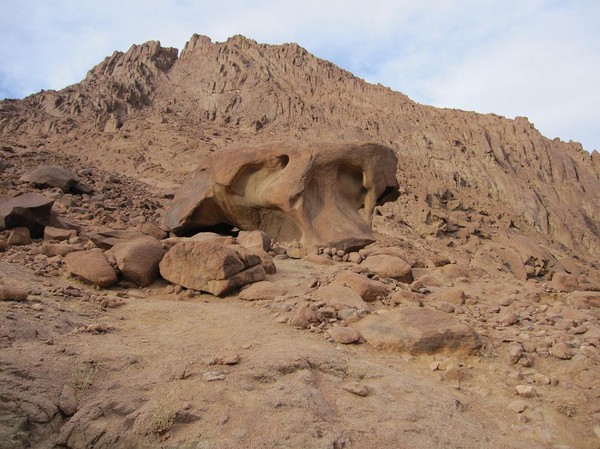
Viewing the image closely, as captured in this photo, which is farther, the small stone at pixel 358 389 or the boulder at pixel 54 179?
the boulder at pixel 54 179

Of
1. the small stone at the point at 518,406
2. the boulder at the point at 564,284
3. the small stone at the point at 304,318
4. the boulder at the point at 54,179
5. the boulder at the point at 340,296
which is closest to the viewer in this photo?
the small stone at the point at 518,406

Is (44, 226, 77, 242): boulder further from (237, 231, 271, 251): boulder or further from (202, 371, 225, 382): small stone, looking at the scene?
(202, 371, 225, 382): small stone

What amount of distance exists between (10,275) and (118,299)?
3.31ft

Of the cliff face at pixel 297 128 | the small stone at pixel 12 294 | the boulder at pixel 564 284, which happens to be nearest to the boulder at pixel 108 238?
the small stone at pixel 12 294

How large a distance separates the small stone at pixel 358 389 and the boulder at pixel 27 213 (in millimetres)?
5274

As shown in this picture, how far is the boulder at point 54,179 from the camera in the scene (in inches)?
429

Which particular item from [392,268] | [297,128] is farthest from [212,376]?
[297,128]

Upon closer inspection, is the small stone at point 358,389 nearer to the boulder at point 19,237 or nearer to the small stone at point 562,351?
the small stone at point 562,351

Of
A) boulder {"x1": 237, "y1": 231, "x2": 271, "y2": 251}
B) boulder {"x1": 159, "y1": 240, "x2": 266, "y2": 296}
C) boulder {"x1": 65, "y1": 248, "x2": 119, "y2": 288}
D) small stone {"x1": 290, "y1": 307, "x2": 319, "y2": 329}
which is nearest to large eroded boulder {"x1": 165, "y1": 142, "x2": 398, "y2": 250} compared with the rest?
boulder {"x1": 237, "y1": 231, "x2": 271, "y2": 251}

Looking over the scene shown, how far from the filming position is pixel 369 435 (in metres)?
2.27

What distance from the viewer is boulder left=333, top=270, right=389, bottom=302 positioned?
445 cm

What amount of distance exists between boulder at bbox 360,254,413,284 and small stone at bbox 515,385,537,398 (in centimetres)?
260

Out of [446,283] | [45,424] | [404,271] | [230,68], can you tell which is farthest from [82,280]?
[230,68]

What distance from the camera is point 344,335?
11.7ft
